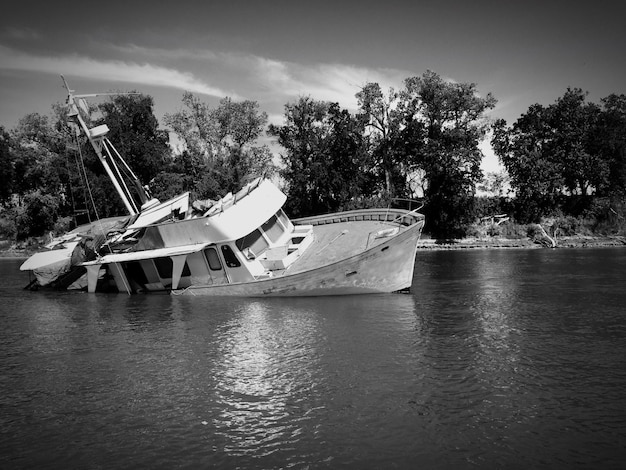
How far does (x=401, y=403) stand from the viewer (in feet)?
31.3

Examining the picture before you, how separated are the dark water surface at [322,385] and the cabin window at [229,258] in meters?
2.58

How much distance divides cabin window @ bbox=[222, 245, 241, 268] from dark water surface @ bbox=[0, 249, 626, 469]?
2.58 meters

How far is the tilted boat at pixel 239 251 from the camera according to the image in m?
19.9

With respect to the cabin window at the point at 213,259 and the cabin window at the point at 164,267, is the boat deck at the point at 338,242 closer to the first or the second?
the cabin window at the point at 213,259

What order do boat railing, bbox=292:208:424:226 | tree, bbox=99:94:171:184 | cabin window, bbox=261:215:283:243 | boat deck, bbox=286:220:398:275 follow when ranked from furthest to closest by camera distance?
tree, bbox=99:94:171:184
cabin window, bbox=261:215:283:243
boat railing, bbox=292:208:424:226
boat deck, bbox=286:220:398:275

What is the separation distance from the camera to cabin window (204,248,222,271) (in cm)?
2097

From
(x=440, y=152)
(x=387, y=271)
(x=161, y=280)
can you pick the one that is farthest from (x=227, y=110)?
(x=387, y=271)

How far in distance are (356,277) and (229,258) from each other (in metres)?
5.73

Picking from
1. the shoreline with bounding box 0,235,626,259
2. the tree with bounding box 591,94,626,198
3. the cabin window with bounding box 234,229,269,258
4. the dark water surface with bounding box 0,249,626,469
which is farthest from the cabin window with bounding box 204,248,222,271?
the tree with bounding box 591,94,626,198

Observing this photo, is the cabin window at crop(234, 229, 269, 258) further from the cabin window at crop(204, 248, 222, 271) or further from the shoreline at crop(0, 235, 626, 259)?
the shoreline at crop(0, 235, 626, 259)

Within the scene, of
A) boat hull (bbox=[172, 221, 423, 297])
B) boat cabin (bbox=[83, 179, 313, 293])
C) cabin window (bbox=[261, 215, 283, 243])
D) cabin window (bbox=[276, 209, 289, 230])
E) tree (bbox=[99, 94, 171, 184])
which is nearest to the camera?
boat hull (bbox=[172, 221, 423, 297])

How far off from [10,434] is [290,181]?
48.6 metres

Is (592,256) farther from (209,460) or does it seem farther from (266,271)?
(209,460)

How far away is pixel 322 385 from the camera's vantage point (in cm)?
1058
